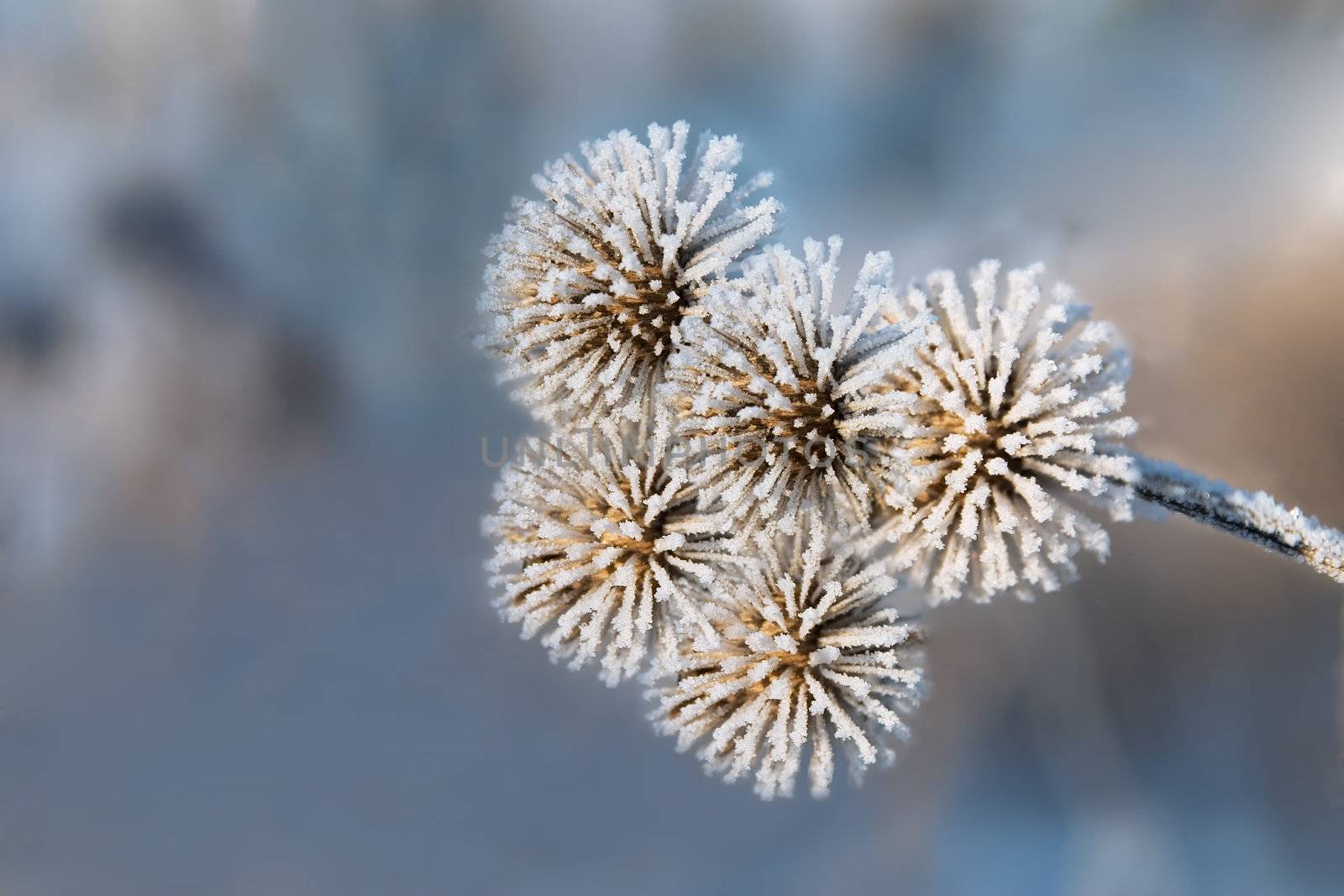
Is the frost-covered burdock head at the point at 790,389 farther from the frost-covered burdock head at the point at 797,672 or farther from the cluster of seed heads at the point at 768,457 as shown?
the frost-covered burdock head at the point at 797,672

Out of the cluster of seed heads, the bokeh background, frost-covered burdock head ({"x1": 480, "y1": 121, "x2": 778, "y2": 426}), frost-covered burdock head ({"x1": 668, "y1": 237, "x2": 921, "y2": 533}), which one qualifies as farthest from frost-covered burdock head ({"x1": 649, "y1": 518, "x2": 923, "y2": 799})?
the bokeh background

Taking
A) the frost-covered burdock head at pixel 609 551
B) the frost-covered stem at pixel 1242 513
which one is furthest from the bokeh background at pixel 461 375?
the frost-covered stem at pixel 1242 513

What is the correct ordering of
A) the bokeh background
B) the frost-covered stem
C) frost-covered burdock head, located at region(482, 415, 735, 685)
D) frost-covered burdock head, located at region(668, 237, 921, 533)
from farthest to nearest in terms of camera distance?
the bokeh background, frost-covered burdock head, located at region(482, 415, 735, 685), the frost-covered stem, frost-covered burdock head, located at region(668, 237, 921, 533)

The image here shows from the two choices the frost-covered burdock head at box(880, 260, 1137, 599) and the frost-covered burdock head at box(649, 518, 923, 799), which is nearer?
the frost-covered burdock head at box(880, 260, 1137, 599)

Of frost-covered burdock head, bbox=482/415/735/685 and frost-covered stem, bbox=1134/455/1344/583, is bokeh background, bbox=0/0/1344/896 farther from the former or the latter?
frost-covered stem, bbox=1134/455/1344/583

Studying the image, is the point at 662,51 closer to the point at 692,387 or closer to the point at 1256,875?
the point at 692,387

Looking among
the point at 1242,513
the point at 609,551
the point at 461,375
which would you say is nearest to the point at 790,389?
the point at 609,551

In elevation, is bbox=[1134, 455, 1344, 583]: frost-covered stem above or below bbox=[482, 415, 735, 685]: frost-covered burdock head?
above

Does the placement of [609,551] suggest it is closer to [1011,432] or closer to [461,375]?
[1011,432]
